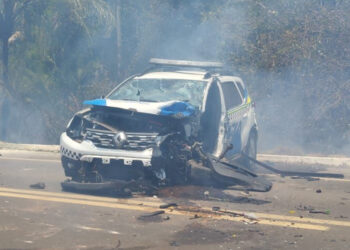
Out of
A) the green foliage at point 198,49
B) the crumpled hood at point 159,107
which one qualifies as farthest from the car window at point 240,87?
the green foliage at point 198,49

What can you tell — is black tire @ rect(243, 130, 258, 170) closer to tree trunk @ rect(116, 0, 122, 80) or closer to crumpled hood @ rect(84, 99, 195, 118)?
crumpled hood @ rect(84, 99, 195, 118)

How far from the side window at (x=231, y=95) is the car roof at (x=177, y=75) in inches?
18.0

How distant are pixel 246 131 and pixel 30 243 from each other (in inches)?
233

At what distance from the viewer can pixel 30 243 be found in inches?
222

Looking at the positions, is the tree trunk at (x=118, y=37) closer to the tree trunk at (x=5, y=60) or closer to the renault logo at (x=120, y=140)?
the tree trunk at (x=5, y=60)

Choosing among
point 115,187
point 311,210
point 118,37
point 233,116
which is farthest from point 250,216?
point 118,37

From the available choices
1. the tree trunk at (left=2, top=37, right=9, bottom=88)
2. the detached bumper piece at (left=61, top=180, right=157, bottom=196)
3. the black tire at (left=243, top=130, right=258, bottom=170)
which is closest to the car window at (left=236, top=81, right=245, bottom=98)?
the black tire at (left=243, top=130, right=258, bottom=170)

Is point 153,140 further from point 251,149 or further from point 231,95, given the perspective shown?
point 251,149

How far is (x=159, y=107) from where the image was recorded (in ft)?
26.8

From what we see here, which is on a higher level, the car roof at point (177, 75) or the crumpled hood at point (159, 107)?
the car roof at point (177, 75)

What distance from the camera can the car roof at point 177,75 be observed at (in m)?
9.59

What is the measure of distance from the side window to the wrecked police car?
0.36m

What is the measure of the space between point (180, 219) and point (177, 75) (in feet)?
11.8

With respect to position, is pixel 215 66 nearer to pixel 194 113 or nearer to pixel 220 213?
pixel 194 113
